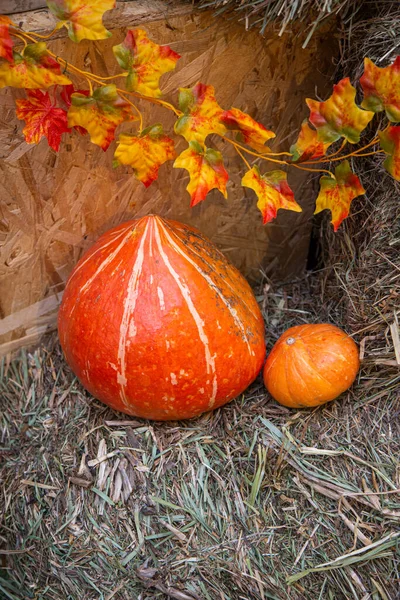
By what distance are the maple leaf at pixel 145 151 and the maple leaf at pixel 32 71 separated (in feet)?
0.68

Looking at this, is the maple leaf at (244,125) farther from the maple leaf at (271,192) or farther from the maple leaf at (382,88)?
the maple leaf at (382,88)

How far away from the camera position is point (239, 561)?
1.54 metres

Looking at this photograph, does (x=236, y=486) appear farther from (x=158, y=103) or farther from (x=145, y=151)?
(x=158, y=103)

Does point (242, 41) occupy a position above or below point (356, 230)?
above

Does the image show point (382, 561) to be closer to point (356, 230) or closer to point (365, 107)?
point (356, 230)

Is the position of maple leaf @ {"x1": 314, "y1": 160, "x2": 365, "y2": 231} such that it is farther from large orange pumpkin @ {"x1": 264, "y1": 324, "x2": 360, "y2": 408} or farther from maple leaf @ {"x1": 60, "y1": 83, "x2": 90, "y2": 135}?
maple leaf @ {"x1": 60, "y1": 83, "x2": 90, "y2": 135}

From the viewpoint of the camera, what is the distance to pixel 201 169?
155 cm

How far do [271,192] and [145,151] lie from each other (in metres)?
0.34

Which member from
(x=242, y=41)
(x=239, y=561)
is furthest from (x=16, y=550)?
(x=242, y=41)

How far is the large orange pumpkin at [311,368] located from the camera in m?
1.66

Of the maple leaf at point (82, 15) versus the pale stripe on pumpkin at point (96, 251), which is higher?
the maple leaf at point (82, 15)

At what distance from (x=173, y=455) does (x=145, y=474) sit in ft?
0.30

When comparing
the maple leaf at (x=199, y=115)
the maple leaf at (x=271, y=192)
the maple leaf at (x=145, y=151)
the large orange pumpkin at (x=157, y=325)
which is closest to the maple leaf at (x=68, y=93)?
the maple leaf at (x=145, y=151)

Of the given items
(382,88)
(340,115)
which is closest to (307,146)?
(340,115)
